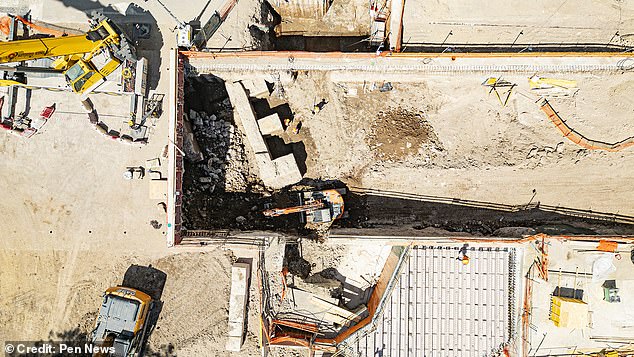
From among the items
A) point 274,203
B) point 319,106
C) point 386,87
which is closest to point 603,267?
point 386,87

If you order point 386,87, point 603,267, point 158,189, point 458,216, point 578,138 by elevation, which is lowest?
point 603,267

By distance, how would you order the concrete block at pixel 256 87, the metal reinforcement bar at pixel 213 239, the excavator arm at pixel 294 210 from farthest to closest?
1. the concrete block at pixel 256 87
2. the excavator arm at pixel 294 210
3. the metal reinforcement bar at pixel 213 239

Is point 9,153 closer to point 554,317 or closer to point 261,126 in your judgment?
point 261,126

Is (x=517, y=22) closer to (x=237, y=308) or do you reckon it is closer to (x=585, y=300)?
(x=585, y=300)

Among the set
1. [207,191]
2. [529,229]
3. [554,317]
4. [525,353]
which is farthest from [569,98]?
[207,191]

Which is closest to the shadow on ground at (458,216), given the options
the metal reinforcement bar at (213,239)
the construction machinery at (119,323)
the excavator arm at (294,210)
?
the excavator arm at (294,210)

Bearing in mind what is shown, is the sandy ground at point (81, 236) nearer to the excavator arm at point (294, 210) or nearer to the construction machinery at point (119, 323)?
the construction machinery at point (119, 323)

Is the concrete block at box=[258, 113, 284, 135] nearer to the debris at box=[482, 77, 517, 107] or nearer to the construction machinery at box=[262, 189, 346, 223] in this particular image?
the construction machinery at box=[262, 189, 346, 223]

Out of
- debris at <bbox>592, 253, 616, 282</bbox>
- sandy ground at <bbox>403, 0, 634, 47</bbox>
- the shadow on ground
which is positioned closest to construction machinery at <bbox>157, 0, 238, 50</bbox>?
sandy ground at <bbox>403, 0, 634, 47</bbox>
